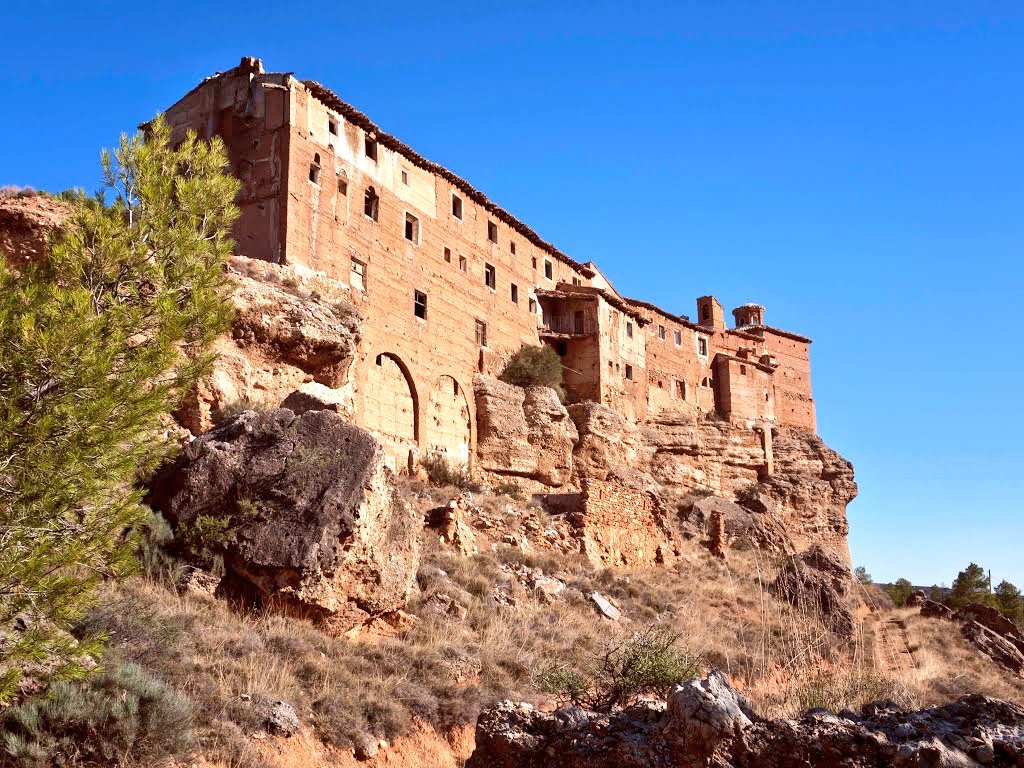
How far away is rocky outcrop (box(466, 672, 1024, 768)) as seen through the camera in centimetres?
584

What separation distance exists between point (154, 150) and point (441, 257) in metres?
21.4

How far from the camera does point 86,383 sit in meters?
9.19

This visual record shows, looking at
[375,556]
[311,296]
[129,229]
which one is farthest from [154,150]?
[311,296]

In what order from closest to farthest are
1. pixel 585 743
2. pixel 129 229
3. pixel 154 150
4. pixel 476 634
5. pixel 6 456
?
pixel 585 743, pixel 6 456, pixel 129 229, pixel 154 150, pixel 476 634

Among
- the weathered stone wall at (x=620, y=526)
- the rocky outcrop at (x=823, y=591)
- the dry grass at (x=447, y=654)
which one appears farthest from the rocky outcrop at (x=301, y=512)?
the weathered stone wall at (x=620, y=526)

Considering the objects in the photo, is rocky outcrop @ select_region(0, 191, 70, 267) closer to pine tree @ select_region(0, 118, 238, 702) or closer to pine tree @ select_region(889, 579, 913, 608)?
pine tree @ select_region(0, 118, 238, 702)

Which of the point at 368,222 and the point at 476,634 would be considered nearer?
the point at 476,634

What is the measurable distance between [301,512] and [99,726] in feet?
15.6

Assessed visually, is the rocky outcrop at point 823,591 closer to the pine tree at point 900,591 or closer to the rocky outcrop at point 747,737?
the rocky outcrop at point 747,737

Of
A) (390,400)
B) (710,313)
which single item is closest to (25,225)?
(390,400)

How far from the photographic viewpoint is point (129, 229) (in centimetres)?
1057

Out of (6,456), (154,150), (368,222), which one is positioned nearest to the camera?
(6,456)

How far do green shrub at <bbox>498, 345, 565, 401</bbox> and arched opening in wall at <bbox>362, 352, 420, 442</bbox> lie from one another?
20.7 ft

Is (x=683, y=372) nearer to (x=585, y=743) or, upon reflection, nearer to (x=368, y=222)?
(x=368, y=222)
